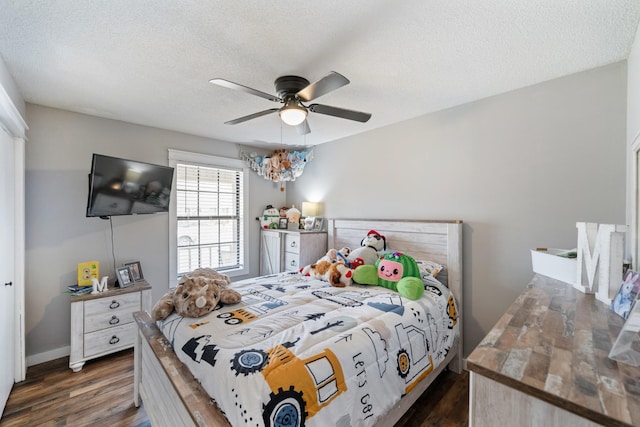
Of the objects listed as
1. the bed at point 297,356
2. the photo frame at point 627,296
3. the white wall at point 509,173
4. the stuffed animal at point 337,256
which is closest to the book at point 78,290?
the bed at point 297,356

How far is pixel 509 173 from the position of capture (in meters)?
2.32

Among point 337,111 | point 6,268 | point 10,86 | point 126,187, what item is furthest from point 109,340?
point 337,111

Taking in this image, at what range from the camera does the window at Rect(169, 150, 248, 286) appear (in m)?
3.52

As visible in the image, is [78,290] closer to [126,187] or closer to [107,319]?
[107,319]

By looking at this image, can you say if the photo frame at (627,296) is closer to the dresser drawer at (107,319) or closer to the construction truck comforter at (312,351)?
the construction truck comforter at (312,351)

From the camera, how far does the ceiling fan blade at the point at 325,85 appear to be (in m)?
1.49

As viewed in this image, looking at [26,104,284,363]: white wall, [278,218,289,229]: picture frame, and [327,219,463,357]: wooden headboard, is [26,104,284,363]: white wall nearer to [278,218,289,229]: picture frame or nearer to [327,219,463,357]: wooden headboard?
[278,218,289,229]: picture frame

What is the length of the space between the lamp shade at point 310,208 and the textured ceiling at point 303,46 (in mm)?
1777

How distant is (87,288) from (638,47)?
4647mm

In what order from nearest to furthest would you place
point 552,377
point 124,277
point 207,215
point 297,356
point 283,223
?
1. point 552,377
2. point 297,356
3. point 124,277
4. point 207,215
5. point 283,223

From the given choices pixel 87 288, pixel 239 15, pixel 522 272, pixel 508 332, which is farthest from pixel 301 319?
pixel 87 288

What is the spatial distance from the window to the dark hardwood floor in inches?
50.2

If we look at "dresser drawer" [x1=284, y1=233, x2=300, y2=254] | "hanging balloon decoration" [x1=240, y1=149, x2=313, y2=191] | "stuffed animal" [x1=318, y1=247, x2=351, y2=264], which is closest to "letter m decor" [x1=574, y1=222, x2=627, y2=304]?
"stuffed animal" [x1=318, y1=247, x2=351, y2=264]

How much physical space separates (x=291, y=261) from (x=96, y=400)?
7.45 feet
